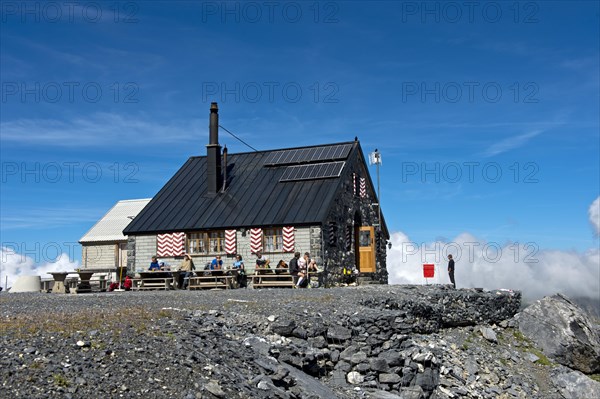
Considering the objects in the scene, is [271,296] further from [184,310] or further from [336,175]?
[336,175]

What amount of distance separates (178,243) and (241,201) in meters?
3.70

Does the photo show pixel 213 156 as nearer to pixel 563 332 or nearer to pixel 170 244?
pixel 170 244

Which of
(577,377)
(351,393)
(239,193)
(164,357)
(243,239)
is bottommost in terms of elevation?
(577,377)

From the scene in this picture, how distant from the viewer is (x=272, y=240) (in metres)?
27.9

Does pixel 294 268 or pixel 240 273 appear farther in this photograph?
pixel 240 273

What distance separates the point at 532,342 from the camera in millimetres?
Answer: 22703

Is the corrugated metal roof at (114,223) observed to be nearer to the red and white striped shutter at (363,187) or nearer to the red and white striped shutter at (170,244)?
the red and white striped shutter at (170,244)

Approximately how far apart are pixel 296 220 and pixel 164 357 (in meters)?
17.2

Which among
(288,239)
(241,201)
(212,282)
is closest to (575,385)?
(288,239)

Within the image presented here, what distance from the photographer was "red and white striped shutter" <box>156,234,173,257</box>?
97.3 feet

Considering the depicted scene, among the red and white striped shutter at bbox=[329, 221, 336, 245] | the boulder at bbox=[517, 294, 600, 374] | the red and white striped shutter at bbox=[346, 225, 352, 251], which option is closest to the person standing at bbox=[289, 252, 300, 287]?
the red and white striped shutter at bbox=[329, 221, 336, 245]

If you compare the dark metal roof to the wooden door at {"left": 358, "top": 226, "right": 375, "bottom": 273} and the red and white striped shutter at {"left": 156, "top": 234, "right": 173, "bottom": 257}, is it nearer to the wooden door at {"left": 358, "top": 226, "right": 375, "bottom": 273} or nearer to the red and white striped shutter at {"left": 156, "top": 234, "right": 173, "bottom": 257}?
the red and white striped shutter at {"left": 156, "top": 234, "right": 173, "bottom": 257}

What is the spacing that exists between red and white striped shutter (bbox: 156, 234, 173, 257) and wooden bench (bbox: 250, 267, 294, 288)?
6.04 m

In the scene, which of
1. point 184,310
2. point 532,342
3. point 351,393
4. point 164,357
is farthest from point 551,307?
point 164,357
